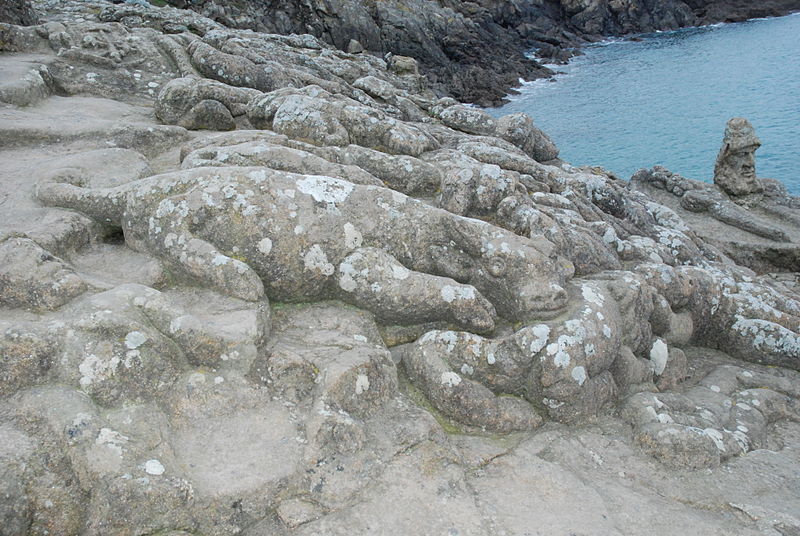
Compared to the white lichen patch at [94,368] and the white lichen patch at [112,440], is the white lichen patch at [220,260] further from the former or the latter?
the white lichen patch at [112,440]

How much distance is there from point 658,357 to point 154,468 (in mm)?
7613

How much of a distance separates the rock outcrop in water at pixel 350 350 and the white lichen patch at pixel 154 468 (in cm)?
4

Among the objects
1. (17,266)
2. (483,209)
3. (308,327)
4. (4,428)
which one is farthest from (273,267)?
(483,209)

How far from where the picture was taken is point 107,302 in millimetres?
6488

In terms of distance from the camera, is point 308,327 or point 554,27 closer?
point 308,327

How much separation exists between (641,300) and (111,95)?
1383cm

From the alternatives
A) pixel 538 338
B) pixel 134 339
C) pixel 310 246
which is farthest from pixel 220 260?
pixel 538 338

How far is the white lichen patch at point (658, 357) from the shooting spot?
9.06 meters

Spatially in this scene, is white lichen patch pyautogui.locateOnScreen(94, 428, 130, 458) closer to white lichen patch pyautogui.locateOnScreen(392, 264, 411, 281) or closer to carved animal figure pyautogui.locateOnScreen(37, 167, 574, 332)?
carved animal figure pyautogui.locateOnScreen(37, 167, 574, 332)

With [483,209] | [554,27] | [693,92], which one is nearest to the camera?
[483,209]

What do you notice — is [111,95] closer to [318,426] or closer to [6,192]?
[6,192]

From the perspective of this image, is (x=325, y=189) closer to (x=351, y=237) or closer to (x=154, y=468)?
(x=351, y=237)

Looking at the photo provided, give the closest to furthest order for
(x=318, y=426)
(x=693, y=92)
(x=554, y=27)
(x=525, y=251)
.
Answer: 1. (x=318, y=426)
2. (x=525, y=251)
3. (x=693, y=92)
4. (x=554, y=27)

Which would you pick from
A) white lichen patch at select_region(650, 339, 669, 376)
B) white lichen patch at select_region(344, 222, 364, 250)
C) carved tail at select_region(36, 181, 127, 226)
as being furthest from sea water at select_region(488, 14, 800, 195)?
carved tail at select_region(36, 181, 127, 226)
